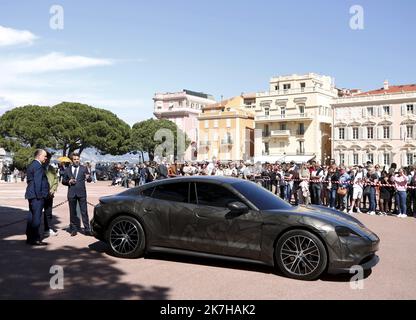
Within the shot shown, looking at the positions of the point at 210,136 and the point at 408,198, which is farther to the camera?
the point at 210,136

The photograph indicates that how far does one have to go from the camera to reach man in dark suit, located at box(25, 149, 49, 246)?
884 cm

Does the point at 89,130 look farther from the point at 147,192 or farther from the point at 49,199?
the point at 147,192

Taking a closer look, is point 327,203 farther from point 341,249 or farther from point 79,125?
point 79,125

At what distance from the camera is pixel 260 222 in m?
6.77

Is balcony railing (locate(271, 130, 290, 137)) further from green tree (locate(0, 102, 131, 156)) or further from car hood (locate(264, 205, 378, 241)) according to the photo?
car hood (locate(264, 205, 378, 241))

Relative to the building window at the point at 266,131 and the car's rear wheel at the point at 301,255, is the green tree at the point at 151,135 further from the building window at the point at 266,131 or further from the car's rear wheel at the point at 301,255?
the car's rear wheel at the point at 301,255

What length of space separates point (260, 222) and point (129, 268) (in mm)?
2080

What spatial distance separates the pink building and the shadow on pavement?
91.9m

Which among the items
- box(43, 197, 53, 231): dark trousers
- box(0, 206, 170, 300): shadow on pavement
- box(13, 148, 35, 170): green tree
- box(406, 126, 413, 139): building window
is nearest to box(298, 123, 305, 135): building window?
box(406, 126, 413, 139): building window

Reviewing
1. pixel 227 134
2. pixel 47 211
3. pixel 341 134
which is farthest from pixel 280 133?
pixel 47 211

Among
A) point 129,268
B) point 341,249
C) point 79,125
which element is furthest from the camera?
point 79,125
